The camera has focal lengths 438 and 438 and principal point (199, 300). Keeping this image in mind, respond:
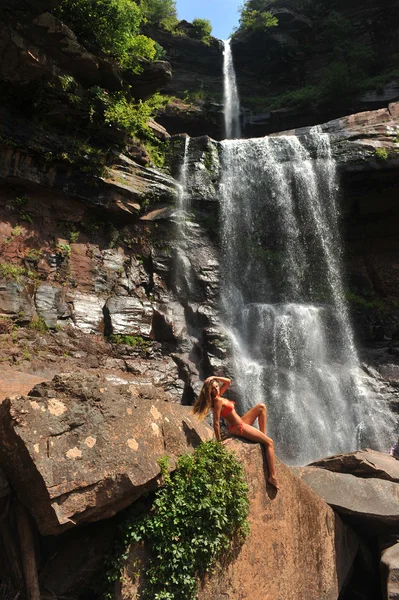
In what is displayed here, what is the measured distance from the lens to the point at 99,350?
12.8m

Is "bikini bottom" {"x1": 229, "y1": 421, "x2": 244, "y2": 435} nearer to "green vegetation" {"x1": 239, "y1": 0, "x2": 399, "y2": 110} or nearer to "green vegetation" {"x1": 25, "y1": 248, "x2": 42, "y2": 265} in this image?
"green vegetation" {"x1": 25, "y1": 248, "x2": 42, "y2": 265}

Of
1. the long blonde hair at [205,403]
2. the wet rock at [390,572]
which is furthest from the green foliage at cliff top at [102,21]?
the wet rock at [390,572]

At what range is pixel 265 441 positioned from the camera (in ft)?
19.4

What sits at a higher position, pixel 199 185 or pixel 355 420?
pixel 199 185

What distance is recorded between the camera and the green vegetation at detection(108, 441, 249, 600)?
444cm

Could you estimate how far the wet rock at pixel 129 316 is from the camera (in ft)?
44.3

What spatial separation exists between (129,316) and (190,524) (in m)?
9.56

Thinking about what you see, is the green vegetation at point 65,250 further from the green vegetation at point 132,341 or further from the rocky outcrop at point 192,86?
the rocky outcrop at point 192,86

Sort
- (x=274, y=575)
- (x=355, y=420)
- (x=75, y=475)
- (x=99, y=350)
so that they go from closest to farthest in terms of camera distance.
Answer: (x=75, y=475), (x=274, y=575), (x=99, y=350), (x=355, y=420)

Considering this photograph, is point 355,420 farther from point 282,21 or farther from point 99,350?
point 282,21

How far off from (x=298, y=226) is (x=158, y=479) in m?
15.5

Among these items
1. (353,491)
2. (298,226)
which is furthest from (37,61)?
(353,491)

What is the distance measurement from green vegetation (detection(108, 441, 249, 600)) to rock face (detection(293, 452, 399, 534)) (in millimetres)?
2522

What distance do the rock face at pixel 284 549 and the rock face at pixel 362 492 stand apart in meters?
0.31
